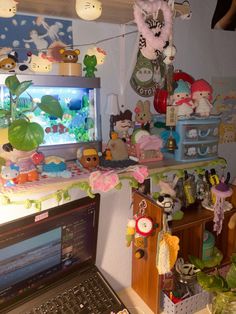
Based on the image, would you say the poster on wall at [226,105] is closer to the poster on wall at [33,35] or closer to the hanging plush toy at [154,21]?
the hanging plush toy at [154,21]

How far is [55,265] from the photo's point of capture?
40.8 inches

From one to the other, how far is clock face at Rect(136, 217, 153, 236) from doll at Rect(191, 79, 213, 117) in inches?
16.7

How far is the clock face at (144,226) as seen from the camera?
43.8 inches

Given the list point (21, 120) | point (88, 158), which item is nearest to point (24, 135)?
point (21, 120)

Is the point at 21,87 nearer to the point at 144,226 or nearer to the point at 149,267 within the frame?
the point at 144,226

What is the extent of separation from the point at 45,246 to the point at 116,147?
384 millimetres

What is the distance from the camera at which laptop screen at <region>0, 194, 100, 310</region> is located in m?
0.90

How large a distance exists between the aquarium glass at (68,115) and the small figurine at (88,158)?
2.1 inches

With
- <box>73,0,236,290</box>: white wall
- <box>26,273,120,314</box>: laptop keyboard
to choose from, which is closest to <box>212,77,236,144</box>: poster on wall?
<box>73,0,236,290</box>: white wall

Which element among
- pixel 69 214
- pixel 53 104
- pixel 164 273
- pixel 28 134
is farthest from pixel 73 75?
pixel 164 273

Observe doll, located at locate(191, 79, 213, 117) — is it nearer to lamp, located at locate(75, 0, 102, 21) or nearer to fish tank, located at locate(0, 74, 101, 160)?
fish tank, located at locate(0, 74, 101, 160)

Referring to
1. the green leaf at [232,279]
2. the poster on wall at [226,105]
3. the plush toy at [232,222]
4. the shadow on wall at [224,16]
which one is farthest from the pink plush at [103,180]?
the shadow on wall at [224,16]

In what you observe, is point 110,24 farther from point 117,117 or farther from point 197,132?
point 197,132

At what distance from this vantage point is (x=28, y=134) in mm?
787
